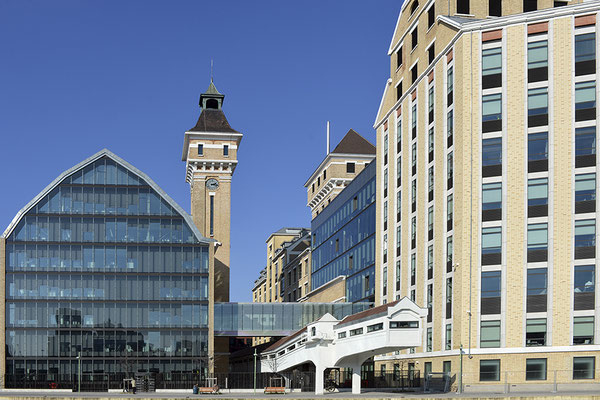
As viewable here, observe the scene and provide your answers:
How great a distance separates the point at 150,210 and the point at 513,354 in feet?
159

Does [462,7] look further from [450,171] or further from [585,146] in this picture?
[585,146]

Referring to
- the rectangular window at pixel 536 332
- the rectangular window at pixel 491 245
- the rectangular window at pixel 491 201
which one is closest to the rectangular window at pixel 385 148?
the rectangular window at pixel 491 201

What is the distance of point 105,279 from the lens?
103062 millimetres

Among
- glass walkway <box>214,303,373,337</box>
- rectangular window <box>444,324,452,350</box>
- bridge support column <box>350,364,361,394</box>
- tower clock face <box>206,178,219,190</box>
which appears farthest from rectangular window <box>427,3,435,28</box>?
tower clock face <box>206,178,219,190</box>

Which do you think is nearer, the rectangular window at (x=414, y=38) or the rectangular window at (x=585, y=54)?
the rectangular window at (x=585, y=54)

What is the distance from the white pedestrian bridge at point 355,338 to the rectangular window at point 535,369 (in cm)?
1086

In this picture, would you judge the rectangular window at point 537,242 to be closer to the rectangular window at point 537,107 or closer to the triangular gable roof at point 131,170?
the rectangular window at point 537,107

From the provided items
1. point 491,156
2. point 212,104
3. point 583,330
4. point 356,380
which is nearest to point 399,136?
point 491,156

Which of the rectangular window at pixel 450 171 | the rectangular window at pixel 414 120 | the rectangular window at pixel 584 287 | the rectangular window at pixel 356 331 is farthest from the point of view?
the rectangular window at pixel 414 120

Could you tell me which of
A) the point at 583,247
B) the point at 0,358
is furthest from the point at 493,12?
the point at 0,358

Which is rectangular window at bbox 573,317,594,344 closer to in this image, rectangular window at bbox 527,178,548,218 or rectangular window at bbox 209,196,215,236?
rectangular window at bbox 527,178,548,218

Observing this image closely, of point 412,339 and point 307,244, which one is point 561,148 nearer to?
point 412,339

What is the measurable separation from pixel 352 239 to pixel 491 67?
3981 centimetres

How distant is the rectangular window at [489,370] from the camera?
71.7 meters
